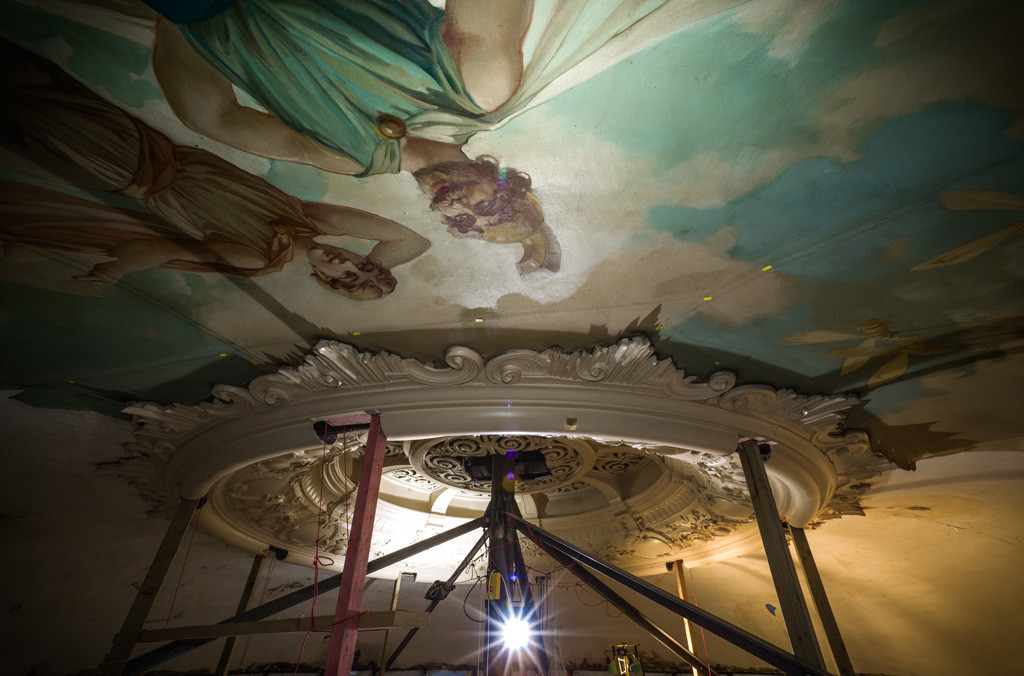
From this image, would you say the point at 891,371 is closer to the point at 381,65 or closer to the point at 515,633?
the point at 515,633

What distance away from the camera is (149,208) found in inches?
98.0

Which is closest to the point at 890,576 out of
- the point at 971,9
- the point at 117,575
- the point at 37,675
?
the point at 971,9

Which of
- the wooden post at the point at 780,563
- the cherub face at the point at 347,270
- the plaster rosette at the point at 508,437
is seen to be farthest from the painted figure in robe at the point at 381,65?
the wooden post at the point at 780,563

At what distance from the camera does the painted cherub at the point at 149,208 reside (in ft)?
6.79

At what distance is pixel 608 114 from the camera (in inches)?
80.4

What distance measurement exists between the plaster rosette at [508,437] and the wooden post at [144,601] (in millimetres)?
234

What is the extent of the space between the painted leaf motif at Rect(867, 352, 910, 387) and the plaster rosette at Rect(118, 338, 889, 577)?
0.31m

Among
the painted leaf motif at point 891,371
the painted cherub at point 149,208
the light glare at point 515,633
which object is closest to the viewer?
the painted cherub at point 149,208

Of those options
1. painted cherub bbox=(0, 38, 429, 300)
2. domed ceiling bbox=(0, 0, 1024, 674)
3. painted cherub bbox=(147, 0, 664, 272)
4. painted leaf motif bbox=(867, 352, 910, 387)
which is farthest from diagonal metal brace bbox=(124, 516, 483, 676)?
painted leaf motif bbox=(867, 352, 910, 387)

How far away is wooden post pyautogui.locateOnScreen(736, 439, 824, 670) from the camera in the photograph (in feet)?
10.5

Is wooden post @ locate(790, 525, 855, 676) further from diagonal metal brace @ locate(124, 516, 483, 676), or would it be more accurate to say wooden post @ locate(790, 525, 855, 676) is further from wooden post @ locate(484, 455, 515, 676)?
diagonal metal brace @ locate(124, 516, 483, 676)

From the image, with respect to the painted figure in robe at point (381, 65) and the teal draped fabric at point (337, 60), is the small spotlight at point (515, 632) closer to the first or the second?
the painted figure in robe at point (381, 65)

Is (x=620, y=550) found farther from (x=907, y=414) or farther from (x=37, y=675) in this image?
(x=37, y=675)

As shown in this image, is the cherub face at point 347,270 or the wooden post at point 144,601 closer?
the cherub face at point 347,270
